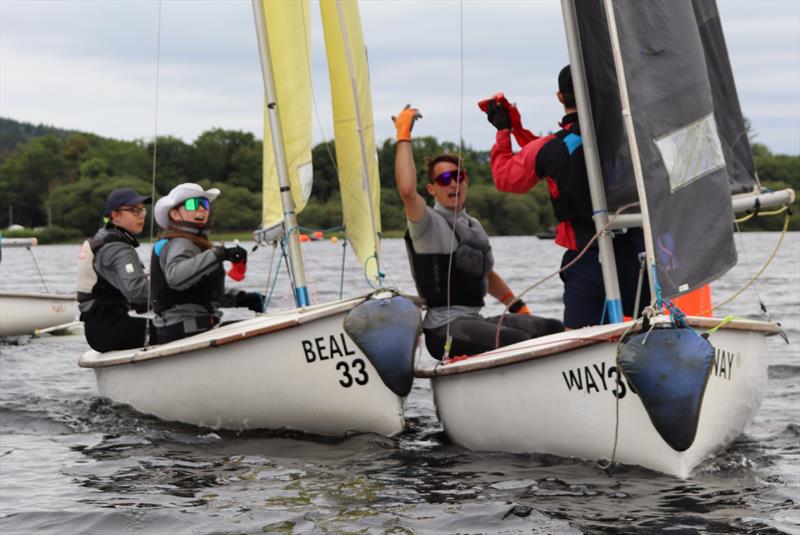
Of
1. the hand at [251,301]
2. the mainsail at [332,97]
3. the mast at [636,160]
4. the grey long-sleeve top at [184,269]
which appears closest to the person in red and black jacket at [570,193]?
the mast at [636,160]

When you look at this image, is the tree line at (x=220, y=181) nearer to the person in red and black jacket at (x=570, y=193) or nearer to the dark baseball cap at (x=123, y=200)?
the dark baseball cap at (x=123, y=200)

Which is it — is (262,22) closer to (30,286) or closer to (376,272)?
(376,272)

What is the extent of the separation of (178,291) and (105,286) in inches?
32.4

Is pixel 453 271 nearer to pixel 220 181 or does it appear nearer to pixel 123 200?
pixel 123 200

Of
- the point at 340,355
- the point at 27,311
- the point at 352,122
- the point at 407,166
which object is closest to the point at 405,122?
the point at 407,166

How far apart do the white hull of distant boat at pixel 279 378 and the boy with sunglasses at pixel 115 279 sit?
57cm

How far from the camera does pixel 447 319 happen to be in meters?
7.21

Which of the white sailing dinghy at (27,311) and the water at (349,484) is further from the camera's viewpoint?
the white sailing dinghy at (27,311)

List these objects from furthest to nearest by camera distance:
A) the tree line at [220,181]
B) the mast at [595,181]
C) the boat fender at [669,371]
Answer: the tree line at [220,181], the mast at [595,181], the boat fender at [669,371]

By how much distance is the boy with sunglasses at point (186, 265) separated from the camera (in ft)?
25.5

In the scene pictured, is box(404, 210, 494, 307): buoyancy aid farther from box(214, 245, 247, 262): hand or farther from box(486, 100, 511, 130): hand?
box(214, 245, 247, 262): hand

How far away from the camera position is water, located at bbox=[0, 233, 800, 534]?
17.9ft

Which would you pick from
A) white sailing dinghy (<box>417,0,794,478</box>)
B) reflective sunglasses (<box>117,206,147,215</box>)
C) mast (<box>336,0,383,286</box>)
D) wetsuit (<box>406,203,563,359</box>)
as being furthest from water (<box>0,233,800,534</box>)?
reflective sunglasses (<box>117,206,147,215</box>)

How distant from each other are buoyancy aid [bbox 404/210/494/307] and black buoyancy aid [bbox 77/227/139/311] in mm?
2262
